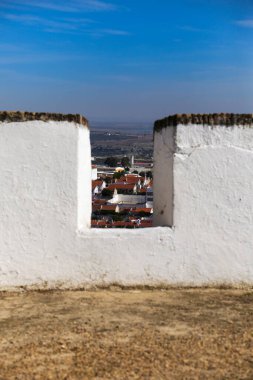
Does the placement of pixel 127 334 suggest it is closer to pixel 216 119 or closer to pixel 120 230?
pixel 120 230

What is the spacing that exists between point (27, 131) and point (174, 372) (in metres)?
2.74

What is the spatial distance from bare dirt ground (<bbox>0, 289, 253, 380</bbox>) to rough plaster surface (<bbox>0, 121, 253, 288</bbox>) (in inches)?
7.6

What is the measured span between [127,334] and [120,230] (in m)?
1.44

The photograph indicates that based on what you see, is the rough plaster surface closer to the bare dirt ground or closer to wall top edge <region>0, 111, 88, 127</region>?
wall top edge <region>0, 111, 88, 127</region>

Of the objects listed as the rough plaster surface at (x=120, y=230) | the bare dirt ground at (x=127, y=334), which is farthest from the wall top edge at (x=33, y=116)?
the bare dirt ground at (x=127, y=334)

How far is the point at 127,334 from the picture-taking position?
12.4 feet

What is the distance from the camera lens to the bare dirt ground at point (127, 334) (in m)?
3.20

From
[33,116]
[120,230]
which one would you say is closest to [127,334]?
[120,230]

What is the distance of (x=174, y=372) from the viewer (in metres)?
3.15

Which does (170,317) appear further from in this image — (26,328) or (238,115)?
(238,115)

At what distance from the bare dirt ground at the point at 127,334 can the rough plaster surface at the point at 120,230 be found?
0.63 ft

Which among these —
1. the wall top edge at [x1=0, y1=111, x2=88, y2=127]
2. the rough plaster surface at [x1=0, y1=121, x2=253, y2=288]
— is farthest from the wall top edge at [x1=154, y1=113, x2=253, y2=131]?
the wall top edge at [x1=0, y1=111, x2=88, y2=127]

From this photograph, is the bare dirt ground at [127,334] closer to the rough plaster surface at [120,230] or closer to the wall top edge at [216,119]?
the rough plaster surface at [120,230]

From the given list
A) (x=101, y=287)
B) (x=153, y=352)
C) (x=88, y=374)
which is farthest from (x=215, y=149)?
(x=88, y=374)
